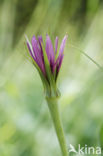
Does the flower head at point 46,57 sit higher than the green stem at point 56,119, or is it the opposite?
the flower head at point 46,57

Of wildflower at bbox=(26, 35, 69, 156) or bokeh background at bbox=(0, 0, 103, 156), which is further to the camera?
bokeh background at bbox=(0, 0, 103, 156)

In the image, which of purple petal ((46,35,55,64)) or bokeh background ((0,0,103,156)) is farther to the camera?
bokeh background ((0,0,103,156))

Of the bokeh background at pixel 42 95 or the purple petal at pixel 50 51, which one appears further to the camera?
the bokeh background at pixel 42 95

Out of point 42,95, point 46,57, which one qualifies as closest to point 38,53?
point 46,57

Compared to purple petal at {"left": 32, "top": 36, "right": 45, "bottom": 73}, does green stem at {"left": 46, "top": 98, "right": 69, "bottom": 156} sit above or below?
below

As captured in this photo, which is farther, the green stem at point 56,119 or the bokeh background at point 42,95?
the bokeh background at point 42,95

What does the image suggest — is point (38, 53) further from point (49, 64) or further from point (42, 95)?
point (42, 95)

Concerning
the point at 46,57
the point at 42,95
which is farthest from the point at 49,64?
the point at 42,95

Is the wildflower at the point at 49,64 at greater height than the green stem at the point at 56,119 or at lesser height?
greater

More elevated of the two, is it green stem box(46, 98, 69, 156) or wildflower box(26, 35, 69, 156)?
wildflower box(26, 35, 69, 156)

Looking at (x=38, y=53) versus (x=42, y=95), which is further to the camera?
(x=42, y=95)
